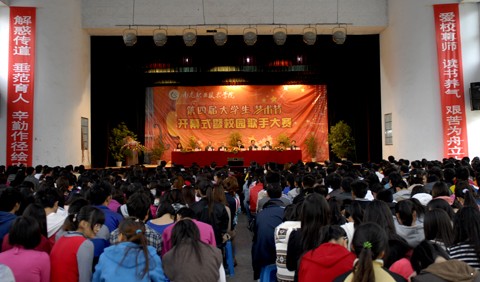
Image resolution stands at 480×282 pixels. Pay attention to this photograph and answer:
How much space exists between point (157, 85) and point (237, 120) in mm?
3309

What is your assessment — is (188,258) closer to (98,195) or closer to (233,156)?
(98,195)

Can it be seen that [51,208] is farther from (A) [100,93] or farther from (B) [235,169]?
(A) [100,93]

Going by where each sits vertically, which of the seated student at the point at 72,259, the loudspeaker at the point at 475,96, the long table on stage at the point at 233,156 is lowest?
the seated student at the point at 72,259

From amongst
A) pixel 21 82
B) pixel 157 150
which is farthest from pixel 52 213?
pixel 157 150

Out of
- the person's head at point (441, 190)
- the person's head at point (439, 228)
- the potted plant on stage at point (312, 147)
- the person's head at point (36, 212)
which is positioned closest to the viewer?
the person's head at point (439, 228)

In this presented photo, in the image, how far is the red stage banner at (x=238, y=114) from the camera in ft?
52.2

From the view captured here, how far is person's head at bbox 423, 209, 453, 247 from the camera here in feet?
7.34

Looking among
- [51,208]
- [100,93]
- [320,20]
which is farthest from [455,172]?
[100,93]

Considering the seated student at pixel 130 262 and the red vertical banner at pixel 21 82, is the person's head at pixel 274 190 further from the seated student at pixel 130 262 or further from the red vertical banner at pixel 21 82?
the red vertical banner at pixel 21 82

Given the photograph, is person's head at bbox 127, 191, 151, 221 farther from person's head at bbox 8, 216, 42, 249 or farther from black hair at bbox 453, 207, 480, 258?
black hair at bbox 453, 207, 480, 258

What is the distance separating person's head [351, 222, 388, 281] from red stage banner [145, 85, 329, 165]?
45.6 feet

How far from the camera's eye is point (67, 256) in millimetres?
2445

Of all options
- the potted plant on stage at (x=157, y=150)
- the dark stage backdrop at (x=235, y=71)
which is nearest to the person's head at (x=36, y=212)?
the dark stage backdrop at (x=235, y=71)

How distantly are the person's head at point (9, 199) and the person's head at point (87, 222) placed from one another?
0.85m
